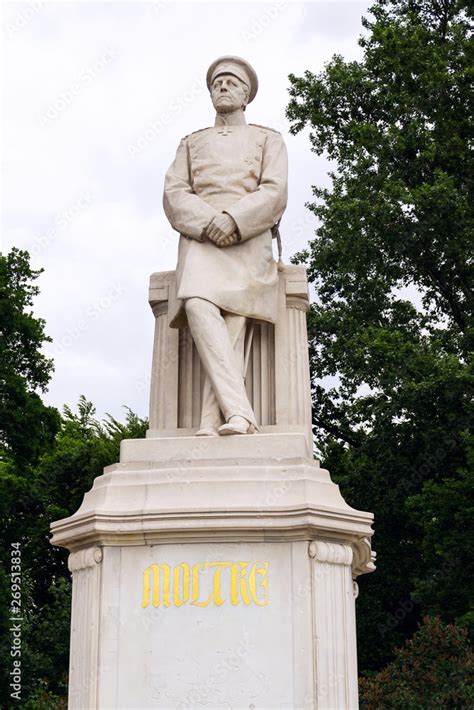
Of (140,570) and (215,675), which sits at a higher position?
(140,570)

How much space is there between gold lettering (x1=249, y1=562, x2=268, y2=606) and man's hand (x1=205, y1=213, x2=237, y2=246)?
9.03 ft

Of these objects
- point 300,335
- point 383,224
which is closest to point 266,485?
point 300,335

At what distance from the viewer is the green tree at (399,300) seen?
69.8 ft

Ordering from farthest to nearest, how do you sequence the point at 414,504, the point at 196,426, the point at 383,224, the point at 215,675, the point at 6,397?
the point at 6,397
the point at 383,224
the point at 414,504
the point at 196,426
the point at 215,675

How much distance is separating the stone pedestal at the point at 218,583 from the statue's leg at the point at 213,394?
0.36 meters

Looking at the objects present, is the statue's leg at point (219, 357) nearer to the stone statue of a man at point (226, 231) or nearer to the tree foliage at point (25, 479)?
the stone statue of a man at point (226, 231)

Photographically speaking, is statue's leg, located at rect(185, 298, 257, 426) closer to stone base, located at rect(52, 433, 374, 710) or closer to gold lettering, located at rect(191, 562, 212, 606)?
stone base, located at rect(52, 433, 374, 710)

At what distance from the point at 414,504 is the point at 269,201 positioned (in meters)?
12.7

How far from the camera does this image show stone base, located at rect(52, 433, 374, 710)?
7828mm

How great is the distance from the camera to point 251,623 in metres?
7.95

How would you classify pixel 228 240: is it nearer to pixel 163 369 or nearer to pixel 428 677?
pixel 163 369

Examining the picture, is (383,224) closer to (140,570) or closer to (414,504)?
(414,504)

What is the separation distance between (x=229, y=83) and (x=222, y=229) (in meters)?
1.66

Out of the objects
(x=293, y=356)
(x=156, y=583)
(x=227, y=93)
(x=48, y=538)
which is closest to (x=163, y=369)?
(x=293, y=356)
